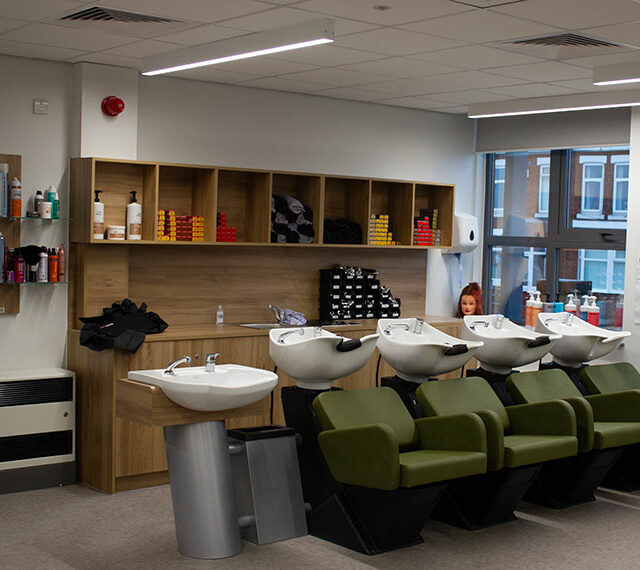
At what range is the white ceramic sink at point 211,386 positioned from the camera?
4.38 meters

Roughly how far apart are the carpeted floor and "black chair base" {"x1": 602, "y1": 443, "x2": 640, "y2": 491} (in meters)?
0.39

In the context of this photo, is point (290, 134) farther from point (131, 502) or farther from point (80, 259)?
point (131, 502)

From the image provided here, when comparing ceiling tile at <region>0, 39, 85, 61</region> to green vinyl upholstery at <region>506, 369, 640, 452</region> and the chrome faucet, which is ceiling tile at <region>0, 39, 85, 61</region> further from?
green vinyl upholstery at <region>506, 369, 640, 452</region>

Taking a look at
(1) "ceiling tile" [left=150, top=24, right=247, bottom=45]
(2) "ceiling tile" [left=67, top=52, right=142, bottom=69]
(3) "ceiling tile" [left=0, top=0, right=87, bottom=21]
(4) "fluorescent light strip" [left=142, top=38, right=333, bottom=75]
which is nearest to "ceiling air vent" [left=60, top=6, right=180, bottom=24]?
(3) "ceiling tile" [left=0, top=0, right=87, bottom=21]

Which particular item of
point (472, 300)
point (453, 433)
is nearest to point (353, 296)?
point (472, 300)

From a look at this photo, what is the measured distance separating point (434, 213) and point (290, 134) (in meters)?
1.55

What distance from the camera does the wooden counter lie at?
574 centimetres

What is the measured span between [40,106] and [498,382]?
3518 mm

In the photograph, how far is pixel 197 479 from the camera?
14.9 feet

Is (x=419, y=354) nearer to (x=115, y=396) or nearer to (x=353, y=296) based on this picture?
(x=115, y=396)

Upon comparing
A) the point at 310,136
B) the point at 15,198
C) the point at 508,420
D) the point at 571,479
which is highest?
the point at 310,136

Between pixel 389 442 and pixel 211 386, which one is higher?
pixel 211 386

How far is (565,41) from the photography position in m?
5.05

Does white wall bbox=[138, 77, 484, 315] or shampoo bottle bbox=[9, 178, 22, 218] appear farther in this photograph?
white wall bbox=[138, 77, 484, 315]
